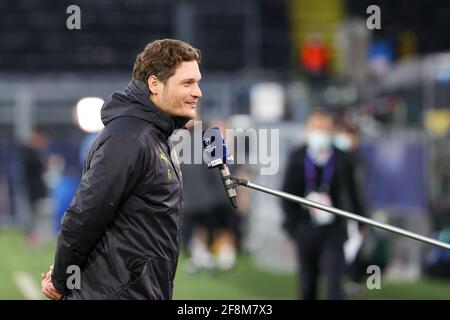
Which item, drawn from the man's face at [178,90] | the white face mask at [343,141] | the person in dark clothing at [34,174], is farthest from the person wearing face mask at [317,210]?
the person in dark clothing at [34,174]

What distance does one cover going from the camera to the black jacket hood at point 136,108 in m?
5.93

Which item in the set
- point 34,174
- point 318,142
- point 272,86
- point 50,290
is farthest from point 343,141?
point 272,86

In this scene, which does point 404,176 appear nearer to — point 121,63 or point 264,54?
point 264,54

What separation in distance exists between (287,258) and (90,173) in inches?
496

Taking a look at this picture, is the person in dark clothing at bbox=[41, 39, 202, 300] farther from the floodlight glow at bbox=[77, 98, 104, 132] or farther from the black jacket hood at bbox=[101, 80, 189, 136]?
the floodlight glow at bbox=[77, 98, 104, 132]

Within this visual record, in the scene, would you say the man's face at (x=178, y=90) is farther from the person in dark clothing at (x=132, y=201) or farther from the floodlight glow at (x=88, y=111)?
the floodlight glow at (x=88, y=111)

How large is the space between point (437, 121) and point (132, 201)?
1334cm

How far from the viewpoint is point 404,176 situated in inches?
676

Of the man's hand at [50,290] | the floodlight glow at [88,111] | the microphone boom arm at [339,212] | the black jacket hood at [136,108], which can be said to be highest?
the floodlight glow at [88,111]

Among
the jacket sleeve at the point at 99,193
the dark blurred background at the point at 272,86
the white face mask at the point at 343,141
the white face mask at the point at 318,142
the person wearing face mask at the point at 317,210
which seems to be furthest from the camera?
the dark blurred background at the point at 272,86

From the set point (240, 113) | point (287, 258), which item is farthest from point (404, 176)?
point (240, 113)

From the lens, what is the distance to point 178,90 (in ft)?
19.6

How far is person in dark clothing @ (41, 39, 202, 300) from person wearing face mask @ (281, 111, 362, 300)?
556 cm

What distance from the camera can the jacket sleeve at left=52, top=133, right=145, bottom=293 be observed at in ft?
18.6
